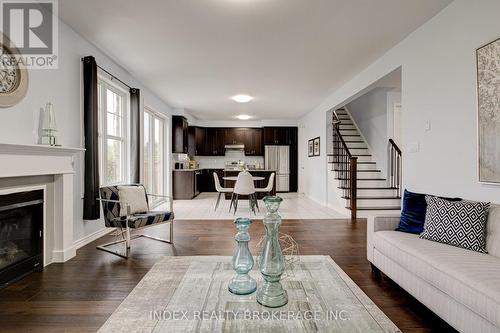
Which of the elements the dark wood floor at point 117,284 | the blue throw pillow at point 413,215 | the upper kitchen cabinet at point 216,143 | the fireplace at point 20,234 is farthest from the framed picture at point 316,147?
the fireplace at point 20,234

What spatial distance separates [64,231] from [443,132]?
418cm

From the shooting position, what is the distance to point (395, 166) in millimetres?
6027

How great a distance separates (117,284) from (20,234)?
3.64 feet

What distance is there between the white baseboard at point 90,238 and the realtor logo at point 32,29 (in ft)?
6.88

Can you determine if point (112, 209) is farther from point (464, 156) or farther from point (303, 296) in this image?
point (464, 156)

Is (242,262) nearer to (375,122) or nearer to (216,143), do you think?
(375,122)

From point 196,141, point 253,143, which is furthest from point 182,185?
point 253,143

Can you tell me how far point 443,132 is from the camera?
2.86 m

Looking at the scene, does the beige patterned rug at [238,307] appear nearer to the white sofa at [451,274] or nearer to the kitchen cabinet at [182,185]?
the white sofa at [451,274]

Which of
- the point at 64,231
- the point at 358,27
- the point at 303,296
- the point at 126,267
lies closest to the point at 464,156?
the point at 358,27

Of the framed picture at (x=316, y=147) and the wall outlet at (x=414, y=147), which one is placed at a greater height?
the framed picture at (x=316, y=147)

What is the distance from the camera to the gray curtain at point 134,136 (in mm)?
4875

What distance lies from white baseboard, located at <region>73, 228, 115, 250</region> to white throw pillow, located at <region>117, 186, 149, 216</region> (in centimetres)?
69

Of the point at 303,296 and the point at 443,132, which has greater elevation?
the point at 443,132
